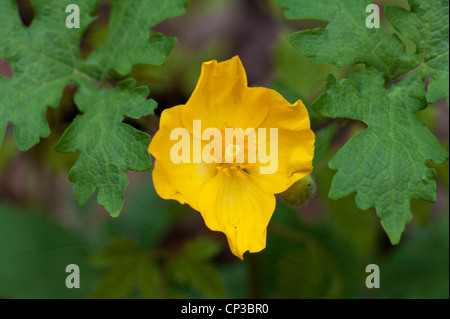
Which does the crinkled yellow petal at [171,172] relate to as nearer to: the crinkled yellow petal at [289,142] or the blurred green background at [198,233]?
the crinkled yellow petal at [289,142]

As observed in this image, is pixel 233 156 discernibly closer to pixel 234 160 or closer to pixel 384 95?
pixel 234 160

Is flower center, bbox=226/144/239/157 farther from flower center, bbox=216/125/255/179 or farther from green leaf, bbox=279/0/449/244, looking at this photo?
green leaf, bbox=279/0/449/244

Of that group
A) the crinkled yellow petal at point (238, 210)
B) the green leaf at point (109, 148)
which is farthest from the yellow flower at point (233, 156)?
the green leaf at point (109, 148)

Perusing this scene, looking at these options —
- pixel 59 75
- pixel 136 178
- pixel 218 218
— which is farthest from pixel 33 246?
pixel 218 218

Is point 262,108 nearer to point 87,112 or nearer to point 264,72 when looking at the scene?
point 87,112

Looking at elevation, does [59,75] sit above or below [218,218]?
above

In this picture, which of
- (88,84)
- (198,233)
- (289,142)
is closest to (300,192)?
(289,142)
